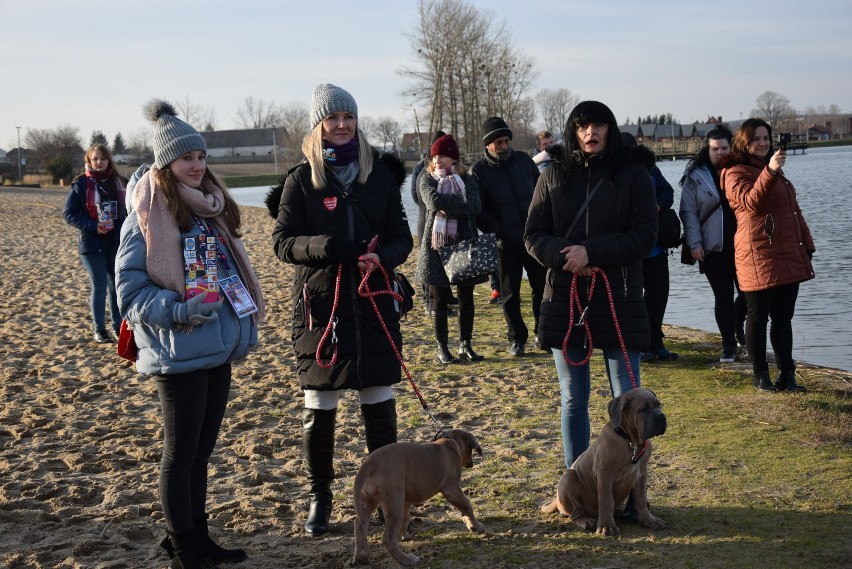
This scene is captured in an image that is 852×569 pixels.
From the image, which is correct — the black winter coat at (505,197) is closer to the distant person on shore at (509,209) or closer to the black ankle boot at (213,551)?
the distant person on shore at (509,209)

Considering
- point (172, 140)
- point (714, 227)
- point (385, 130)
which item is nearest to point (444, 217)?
point (714, 227)

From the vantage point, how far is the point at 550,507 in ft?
15.4

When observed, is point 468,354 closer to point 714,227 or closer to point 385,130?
point 714,227

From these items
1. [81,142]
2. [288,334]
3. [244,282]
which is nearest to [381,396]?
[244,282]

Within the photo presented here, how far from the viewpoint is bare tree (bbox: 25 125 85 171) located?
264 ft

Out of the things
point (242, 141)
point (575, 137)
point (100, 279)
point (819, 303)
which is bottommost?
point (819, 303)

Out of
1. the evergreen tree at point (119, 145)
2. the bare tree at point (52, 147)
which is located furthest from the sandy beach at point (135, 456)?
the evergreen tree at point (119, 145)

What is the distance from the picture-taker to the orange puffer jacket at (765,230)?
6703 millimetres

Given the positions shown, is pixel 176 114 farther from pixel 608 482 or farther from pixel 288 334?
pixel 288 334

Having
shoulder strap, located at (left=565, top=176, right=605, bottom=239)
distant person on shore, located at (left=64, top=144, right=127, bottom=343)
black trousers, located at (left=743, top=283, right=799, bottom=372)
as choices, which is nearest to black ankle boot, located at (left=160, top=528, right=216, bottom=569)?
shoulder strap, located at (left=565, top=176, right=605, bottom=239)

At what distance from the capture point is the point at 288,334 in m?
10.3

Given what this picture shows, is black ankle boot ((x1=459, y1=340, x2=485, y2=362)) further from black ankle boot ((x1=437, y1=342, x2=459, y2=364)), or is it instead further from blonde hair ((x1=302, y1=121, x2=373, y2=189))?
blonde hair ((x1=302, y1=121, x2=373, y2=189))

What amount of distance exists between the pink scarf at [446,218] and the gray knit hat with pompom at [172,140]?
425cm

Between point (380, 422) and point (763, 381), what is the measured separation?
12.3 feet
